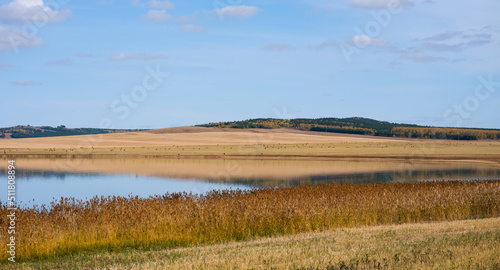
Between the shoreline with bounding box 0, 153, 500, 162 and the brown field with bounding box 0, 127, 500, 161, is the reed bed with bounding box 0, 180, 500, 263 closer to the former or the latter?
the shoreline with bounding box 0, 153, 500, 162

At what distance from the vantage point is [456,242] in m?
11.1

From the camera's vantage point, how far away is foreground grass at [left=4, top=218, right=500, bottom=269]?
9.29 meters

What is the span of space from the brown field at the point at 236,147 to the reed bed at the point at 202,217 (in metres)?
48.6

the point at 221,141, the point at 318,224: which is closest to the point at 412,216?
the point at 318,224

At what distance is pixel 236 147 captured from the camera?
8494cm

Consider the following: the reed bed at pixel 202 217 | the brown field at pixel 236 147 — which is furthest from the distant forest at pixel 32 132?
the reed bed at pixel 202 217

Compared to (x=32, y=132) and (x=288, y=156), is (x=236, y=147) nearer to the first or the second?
(x=288, y=156)

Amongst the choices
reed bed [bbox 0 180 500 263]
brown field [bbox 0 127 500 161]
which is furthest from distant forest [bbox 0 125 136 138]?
reed bed [bbox 0 180 500 263]

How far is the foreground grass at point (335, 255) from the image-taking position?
929 cm

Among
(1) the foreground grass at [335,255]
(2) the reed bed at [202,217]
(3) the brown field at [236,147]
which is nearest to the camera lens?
(1) the foreground grass at [335,255]

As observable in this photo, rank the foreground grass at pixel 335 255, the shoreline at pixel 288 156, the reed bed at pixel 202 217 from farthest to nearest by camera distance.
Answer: the shoreline at pixel 288 156
the reed bed at pixel 202 217
the foreground grass at pixel 335 255

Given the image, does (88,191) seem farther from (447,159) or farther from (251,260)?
(447,159)

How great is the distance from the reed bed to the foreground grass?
100cm

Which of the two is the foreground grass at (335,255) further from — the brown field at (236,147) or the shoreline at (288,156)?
the brown field at (236,147)
